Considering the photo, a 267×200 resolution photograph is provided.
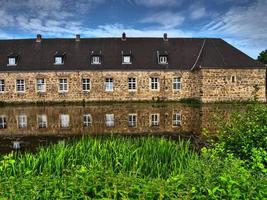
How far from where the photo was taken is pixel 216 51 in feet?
83.9

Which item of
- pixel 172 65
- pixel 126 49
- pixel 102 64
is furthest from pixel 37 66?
pixel 172 65

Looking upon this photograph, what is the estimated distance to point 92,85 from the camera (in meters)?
25.8

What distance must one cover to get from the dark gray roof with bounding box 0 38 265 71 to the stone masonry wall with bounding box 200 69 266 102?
1.72 ft

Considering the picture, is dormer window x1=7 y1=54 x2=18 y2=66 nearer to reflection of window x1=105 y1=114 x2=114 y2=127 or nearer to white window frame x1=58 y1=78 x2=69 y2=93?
white window frame x1=58 y1=78 x2=69 y2=93

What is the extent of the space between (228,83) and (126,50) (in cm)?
924

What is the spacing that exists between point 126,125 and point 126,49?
14686 mm

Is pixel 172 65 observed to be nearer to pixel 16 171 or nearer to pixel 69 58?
pixel 69 58

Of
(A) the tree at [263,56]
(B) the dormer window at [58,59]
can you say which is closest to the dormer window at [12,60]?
(B) the dormer window at [58,59]

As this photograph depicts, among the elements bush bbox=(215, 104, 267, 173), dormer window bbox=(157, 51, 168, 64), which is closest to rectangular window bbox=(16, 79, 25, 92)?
dormer window bbox=(157, 51, 168, 64)

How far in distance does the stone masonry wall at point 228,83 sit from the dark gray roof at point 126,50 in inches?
20.6

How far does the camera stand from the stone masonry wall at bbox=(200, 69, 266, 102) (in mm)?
24016

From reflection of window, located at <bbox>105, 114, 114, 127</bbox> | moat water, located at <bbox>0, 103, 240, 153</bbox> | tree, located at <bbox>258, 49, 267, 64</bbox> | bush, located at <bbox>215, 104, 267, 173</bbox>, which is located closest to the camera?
bush, located at <bbox>215, 104, 267, 173</bbox>

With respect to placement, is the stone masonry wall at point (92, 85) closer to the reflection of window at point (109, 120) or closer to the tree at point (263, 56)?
the reflection of window at point (109, 120)

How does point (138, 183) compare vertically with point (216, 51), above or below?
below
